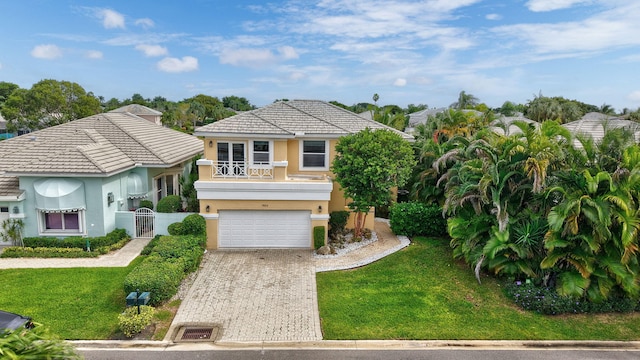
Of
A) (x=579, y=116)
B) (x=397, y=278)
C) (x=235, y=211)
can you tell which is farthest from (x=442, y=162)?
(x=579, y=116)

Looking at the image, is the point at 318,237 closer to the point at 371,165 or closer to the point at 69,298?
the point at 371,165

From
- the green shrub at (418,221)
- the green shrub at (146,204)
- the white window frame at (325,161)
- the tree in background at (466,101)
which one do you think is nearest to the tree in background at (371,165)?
the green shrub at (418,221)

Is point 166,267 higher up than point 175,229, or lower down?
lower down

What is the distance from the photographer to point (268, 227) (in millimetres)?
17578

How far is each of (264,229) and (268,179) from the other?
217cm

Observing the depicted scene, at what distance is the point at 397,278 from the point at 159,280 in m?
7.93

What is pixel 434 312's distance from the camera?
12047mm

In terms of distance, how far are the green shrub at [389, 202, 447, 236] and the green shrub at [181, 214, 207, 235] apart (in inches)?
335

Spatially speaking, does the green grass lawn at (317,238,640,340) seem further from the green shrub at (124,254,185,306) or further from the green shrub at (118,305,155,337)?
the green shrub at (118,305,155,337)

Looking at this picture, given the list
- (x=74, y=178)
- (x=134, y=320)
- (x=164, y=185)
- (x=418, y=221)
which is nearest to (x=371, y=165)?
(x=418, y=221)

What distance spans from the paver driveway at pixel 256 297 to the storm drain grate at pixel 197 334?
0.37 m

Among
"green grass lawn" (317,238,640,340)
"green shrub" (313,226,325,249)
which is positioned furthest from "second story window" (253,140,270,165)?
"green grass lawn" (317,238,640,340)

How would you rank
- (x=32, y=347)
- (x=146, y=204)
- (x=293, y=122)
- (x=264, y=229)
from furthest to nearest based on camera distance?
(x=293, y=122) < (x=146, y=204) < (x=264, y=229) < (x=32, y=347)

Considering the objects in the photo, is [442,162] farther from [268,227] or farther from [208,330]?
[208,330]
